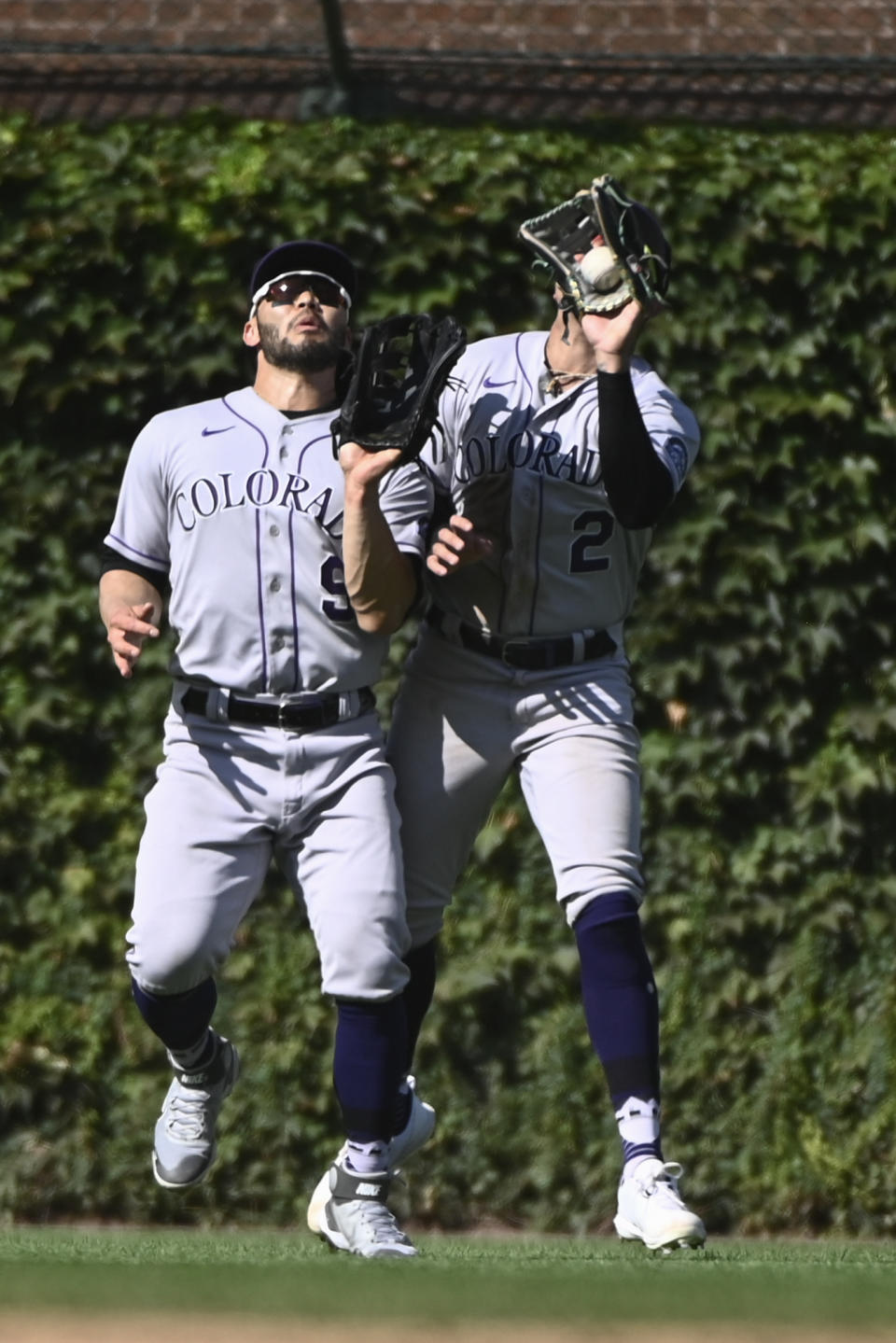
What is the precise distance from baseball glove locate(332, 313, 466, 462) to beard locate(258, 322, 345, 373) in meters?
0.08

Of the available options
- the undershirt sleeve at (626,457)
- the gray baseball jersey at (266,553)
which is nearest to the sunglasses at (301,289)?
the gray baseball jersey at (266,553)

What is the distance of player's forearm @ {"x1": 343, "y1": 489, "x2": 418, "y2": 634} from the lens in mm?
4129

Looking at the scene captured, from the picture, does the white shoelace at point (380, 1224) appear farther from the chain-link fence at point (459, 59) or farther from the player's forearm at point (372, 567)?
the chain-link fence at point (459, 59)

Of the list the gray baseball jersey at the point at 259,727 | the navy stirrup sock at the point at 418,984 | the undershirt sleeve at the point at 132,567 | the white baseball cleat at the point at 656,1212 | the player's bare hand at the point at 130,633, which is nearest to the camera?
the white baseball cleat at the point at 656,1212

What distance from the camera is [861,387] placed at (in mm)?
6164

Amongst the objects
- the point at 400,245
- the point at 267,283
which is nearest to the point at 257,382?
the point at 267,283

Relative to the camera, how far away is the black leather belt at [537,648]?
4.44m

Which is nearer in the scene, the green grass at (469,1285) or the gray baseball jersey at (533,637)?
the green grass at (469,1285)

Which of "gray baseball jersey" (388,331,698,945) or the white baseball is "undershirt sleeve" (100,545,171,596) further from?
the white baseball

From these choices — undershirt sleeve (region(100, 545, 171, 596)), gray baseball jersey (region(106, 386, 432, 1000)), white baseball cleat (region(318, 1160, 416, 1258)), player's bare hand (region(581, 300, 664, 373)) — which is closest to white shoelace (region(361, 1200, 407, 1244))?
white baseball cleat (region(318, 1160, 416, 1258))

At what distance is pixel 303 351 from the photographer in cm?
444

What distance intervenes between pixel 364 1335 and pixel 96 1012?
3495mm

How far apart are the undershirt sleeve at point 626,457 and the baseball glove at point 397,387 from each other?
0.35 metres

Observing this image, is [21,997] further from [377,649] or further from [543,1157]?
[377,649]
